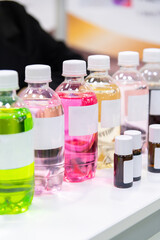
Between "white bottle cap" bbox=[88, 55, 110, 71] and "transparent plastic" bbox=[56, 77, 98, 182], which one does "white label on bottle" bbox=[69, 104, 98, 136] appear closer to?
"transparent plastic" bbox=[56, 77, 98, 182]

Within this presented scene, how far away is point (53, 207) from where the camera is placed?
0.77m

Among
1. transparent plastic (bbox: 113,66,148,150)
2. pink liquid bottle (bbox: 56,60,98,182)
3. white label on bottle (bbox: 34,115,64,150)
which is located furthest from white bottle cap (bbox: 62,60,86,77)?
transparent plastic (bbox: 113,66,148,150)

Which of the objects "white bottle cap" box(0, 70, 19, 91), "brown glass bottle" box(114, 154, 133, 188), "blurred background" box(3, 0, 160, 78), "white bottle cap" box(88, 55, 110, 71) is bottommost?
"brown glass bottle" box(114, 154, 133, 188)

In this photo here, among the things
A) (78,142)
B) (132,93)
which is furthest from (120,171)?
(132,93)

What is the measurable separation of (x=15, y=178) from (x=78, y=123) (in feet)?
0.67

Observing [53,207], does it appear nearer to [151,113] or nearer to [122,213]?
[122,213]

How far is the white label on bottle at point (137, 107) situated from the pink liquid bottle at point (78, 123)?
0.16 metres

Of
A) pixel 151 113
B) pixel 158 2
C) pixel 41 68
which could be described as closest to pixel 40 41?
pixel 158 2

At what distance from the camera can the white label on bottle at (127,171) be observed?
850mm

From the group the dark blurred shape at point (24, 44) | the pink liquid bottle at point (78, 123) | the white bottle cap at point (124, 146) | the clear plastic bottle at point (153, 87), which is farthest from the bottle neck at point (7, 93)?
the dark blurred shape at point (24, 44)

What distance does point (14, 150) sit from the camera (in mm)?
709

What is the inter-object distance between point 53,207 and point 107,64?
0.37 m

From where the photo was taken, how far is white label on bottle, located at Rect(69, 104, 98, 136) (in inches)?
33.5

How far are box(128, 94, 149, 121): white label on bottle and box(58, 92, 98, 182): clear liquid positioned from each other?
16 cm
